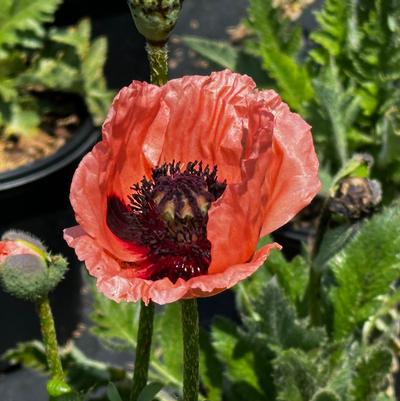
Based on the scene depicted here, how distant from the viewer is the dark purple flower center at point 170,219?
0.94m

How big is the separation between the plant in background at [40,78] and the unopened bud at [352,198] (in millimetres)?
1045

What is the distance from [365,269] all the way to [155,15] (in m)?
0.68

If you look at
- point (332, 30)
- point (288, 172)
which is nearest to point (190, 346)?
point (288, 172)

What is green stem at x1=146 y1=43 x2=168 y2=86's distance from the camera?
2.97 ft

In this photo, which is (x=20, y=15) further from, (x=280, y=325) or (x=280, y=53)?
(x=280, y=325)

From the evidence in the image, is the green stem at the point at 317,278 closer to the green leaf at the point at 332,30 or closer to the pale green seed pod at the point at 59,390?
the pale green seed pod at the point at 59,390

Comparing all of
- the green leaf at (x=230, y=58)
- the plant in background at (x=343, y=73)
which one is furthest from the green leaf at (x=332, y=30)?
the green leaf at (x=230, y=58)

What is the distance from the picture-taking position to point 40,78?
220 cm

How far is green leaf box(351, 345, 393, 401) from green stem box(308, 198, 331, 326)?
126 mm

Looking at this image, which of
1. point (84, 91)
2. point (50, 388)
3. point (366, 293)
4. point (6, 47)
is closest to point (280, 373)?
point (366, 293)

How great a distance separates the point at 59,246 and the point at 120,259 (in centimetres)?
122

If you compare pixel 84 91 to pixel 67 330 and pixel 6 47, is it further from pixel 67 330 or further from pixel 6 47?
pixel 67 330

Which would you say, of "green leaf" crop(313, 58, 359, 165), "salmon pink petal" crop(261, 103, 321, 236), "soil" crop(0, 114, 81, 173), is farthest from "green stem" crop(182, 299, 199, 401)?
"soil" crop(0, 114, 81, 173)

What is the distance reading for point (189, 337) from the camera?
903 millimetres
